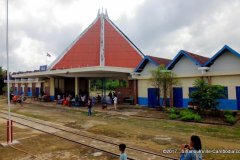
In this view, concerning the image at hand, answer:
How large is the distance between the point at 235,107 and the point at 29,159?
15.3m

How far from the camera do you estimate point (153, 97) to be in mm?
22859

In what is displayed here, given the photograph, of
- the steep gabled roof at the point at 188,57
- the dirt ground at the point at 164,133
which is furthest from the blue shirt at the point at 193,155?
the steep gabled roof at the point at 188,57

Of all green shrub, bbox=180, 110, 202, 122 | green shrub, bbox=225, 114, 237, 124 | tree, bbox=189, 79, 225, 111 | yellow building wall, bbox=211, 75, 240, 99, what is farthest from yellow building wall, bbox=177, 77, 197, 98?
green shrub, bbox=225, 114, 237, 124

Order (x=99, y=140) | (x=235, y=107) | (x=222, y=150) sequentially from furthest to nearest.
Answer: (x=235, y=107) → (x=99, y=140) → (x=222, y=150)

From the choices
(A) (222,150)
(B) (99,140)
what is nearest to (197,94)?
(A) (222,150)

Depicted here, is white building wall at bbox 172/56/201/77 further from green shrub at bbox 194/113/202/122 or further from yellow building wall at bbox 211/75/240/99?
green shrub at bbox 194/113/202/122

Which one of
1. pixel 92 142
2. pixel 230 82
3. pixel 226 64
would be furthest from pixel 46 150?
pixel 226 64

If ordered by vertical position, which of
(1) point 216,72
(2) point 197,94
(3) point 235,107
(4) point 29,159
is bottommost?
(4) point 29,159

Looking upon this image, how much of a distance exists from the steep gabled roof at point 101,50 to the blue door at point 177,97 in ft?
33.2

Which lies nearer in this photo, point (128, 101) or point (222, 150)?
point (222, 150)

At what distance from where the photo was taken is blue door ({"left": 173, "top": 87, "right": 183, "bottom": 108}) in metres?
20.7

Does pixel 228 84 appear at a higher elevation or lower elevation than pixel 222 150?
higher

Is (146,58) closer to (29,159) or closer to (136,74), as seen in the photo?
(136,74)

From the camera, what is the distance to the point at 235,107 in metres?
17.2
